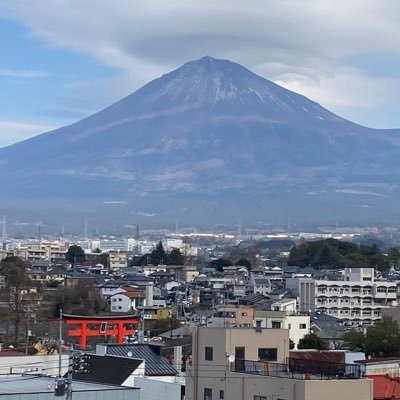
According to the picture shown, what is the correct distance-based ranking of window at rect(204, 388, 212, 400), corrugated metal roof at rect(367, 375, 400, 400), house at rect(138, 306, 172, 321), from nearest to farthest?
window at rect(204, 388, 212, 400)
corrugated metal roof at rect(367, 375, 400, 400)
house at rect(138, 306, 172, 321)

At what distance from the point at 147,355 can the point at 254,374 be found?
4263mm

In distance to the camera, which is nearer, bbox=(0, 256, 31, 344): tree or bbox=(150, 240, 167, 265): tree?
bbox=(0, 256, 31, 344): tree

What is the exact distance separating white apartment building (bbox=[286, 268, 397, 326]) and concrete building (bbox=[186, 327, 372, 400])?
33853 mm

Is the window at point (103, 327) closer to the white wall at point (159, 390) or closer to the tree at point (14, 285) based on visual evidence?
the white wall at point (159, 390)

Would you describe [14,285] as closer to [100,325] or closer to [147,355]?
[100,325]

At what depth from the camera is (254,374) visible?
46.5ft

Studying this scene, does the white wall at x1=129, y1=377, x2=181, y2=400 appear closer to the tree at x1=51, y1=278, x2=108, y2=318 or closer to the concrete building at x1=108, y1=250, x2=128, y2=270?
the tree at x1=51, y1=278, x2=108, y2=318

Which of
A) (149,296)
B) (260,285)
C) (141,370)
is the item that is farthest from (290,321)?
(260,285)

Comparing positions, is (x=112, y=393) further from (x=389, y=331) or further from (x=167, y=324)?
(x=167, y=324)

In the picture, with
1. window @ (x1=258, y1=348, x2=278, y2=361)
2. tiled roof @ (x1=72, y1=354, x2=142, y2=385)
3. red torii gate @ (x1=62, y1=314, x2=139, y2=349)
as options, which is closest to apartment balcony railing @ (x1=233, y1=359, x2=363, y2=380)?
window @ (x1=258, y1=348, x2=278, y2=361)

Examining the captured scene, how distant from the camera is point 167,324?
40344 millimetres

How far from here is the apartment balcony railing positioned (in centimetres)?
1421

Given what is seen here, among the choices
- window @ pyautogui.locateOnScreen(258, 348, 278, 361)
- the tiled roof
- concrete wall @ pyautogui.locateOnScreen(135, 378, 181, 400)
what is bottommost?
concrete wall @ pyautogui.locateOnScreen(135, 378, 181, 400)

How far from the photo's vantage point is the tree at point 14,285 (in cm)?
3581
